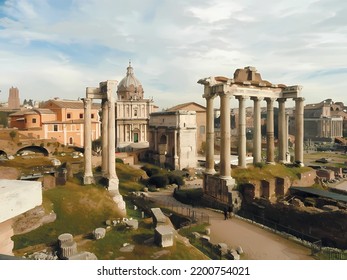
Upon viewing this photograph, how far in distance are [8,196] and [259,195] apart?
22.2 meters

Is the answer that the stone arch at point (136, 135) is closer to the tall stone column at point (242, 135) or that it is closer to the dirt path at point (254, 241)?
the tall stone column at point (242, 135)

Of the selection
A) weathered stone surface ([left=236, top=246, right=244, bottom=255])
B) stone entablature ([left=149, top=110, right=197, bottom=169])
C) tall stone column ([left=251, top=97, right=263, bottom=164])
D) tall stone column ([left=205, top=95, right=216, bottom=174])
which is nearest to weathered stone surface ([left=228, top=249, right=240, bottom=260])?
weathered stone surface ([left=236, top=246, right=244, bottom=255])

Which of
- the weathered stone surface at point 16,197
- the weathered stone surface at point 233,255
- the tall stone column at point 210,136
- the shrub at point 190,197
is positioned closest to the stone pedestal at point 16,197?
the weathered stone surface at point 16,197

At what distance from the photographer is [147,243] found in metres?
13.5

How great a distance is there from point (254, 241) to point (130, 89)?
5295cm

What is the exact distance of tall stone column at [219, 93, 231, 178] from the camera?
2338 cm

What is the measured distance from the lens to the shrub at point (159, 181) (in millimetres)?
33844

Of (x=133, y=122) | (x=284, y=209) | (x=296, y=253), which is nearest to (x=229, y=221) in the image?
(x=284, y=209)

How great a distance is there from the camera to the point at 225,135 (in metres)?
23.4

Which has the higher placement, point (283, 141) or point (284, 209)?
point (283, 141)

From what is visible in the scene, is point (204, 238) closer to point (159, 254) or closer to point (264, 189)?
point (159, 254)

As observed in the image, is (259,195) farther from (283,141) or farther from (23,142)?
(23,142)

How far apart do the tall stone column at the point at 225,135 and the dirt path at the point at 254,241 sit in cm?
385

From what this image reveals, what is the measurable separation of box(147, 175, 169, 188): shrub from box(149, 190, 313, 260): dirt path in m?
13.1
